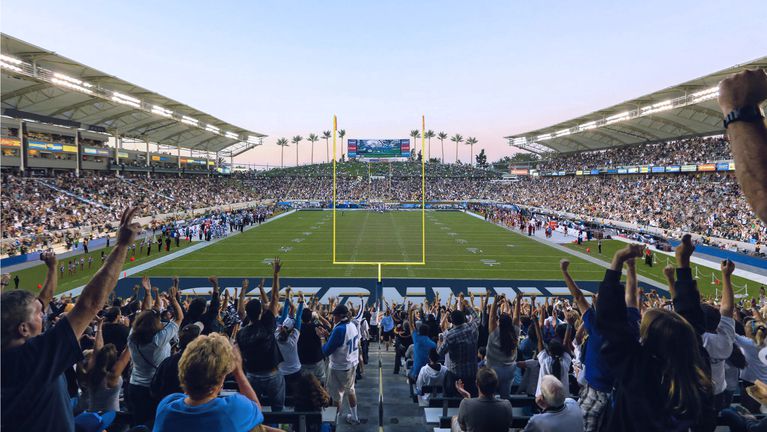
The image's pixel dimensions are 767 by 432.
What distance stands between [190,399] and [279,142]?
438 ft

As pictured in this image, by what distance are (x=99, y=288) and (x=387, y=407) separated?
4.28 m

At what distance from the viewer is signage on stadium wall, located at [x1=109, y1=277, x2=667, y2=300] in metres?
15.4

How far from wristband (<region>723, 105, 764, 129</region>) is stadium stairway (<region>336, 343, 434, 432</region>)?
4119mm

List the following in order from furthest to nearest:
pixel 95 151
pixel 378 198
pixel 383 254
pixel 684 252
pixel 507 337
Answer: pixel 378 198 → pixel 95 151 → pixel 383 254 → pixel 507 337 → pixel 684 252

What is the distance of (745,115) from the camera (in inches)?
54.7

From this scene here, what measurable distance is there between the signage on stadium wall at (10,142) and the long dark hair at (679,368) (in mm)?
42519

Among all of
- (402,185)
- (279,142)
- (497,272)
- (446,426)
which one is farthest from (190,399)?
(279,142)

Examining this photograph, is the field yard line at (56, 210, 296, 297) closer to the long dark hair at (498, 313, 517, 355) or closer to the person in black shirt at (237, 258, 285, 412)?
the person in black shirt at (237, 258, 285, 412)

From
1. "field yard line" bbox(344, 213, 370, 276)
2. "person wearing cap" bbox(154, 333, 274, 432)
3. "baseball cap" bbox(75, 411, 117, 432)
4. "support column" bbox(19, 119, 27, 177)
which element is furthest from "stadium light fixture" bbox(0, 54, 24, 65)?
"person wearing cap" bbox(154, 333, 274, 432)

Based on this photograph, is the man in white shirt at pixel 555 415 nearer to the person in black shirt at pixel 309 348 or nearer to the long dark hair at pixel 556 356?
the long dark hair at pixel 556 356

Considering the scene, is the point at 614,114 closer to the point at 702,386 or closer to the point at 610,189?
the point at 610,189

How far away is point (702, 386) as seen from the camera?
70.7 inches

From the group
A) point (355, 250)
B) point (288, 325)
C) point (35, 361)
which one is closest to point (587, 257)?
point (355, 250)

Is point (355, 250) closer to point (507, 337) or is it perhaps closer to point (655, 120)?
point (507, 337)
